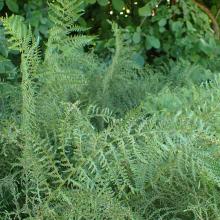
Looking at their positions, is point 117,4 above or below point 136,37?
above

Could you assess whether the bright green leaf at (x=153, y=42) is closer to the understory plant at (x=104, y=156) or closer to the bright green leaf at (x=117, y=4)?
the bright green leaf at (x=117, y=4)

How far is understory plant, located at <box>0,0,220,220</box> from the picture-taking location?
899 millimetres

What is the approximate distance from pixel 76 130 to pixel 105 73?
1.65 feet

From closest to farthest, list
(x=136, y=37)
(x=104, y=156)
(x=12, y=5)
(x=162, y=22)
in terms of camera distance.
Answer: (x=104, y=156) → (x=12, y=5) → (x=136, y=37) → (x=162, y=22)

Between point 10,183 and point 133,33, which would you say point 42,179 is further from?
point 133,33

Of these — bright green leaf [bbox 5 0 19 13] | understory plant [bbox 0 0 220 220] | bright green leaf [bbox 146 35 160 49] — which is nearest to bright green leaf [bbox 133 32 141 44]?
bright green leaf [bbox 146 35 160 49]

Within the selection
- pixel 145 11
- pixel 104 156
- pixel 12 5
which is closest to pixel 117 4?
pixel 145 11

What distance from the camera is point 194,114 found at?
3.08ft

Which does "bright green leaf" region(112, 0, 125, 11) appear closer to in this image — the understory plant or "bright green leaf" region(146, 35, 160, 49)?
"bright green leaf" region(146, 35, 160, 49)

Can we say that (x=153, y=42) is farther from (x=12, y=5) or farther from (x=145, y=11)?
(x=12, y=5)

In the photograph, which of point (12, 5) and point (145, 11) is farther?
point (145, 11)

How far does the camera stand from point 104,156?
91 centimetres

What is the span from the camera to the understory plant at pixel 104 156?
0.90 m

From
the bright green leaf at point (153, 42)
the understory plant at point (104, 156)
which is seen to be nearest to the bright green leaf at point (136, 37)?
the bright green leaf at point (153, 42)
